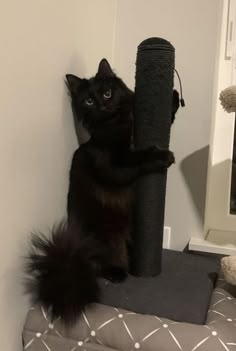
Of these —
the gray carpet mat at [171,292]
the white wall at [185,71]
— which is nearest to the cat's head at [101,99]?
the white wall at [185,71]

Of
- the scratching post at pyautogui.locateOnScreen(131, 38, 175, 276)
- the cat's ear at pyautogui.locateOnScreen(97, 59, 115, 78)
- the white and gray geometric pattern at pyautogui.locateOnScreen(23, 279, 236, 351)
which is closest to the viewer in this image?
the white and gray geometric pattern at pyautogui.locateOnScreen(23, 279, 236, 351)

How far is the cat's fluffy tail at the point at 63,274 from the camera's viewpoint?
1135mm

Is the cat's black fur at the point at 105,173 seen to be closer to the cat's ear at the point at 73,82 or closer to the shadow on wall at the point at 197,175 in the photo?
the cat's ear at the point at 73,82

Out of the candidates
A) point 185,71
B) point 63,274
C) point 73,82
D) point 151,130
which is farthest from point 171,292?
point 185,71

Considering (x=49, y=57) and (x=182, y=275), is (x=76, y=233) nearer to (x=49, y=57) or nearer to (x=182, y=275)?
(x=182, y=275)

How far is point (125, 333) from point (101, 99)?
742 millimetres

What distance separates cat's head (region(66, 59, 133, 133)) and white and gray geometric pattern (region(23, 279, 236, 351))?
62cm

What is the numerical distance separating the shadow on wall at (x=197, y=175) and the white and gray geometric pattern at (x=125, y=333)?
23.8 inches

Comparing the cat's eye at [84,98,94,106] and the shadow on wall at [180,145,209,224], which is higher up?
the cat's eye at [84,98,94,106]

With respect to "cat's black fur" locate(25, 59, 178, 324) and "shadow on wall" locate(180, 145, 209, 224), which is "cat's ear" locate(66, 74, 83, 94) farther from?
"shadow on wall" locate(180, 145, 209, 224)

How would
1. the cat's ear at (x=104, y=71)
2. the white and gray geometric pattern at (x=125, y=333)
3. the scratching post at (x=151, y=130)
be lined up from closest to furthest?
1. the white and gray geometric pattern at (x=125, y=333)
2. the scratching post at (x=151, y=130)
3. the cat's ear at (x=104, y=71)

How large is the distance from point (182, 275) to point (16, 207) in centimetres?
62

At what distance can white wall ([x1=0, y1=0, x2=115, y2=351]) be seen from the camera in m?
1.06

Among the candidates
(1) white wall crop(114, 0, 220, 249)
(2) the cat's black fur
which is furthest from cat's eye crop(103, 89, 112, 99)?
(1) white wall crop(114, 0, 220, 249)
